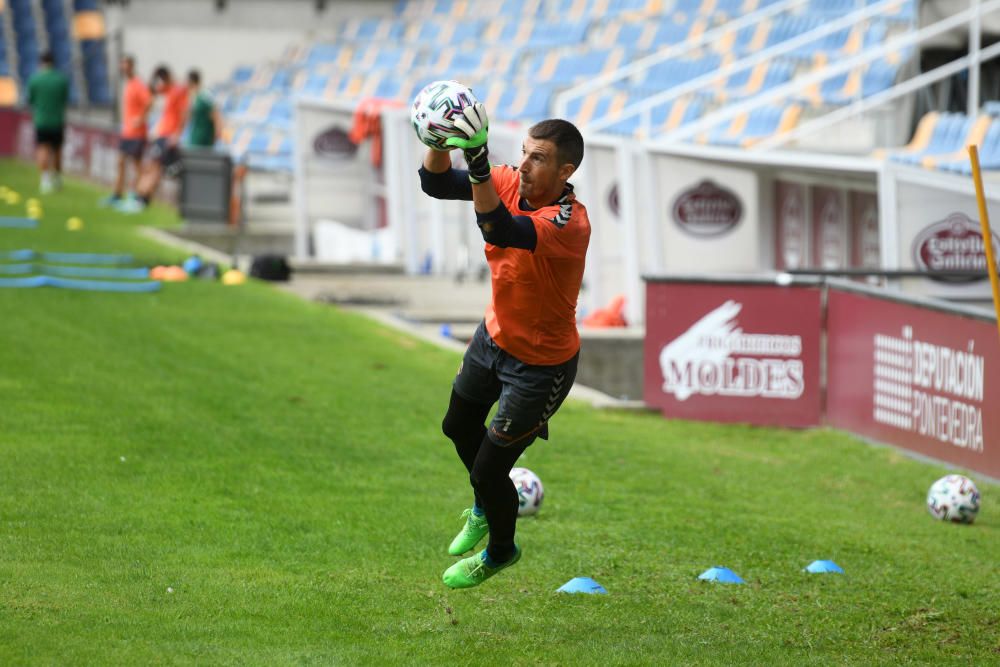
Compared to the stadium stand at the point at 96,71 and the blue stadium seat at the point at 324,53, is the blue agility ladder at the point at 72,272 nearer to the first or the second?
the blue stadium seat at the point at 324,53

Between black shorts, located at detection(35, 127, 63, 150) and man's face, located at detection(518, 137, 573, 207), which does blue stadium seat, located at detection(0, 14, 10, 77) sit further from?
man's face, located at detection(518, 137, 573, 207)

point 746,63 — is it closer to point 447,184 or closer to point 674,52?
point 674,52

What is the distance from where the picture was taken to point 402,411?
12.2 m

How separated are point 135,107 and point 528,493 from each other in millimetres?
20506

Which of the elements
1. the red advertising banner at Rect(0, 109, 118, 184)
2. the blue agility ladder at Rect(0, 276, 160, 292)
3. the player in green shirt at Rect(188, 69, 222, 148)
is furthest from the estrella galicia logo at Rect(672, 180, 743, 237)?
the red advertising banner at Rect(0, 109, 118, 184)

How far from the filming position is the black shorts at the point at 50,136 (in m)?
29.8

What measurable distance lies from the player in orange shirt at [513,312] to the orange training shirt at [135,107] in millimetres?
22087

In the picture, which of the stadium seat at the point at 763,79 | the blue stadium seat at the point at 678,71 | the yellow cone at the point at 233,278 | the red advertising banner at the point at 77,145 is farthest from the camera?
the red advertising banner at the point at 77,145

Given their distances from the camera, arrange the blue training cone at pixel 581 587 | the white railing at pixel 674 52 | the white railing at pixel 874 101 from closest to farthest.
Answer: the blue training cone at pixel 581 587
the white railing at pixel 874 101
the white railing at pixel 674 52

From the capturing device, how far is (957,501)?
992 centimetres

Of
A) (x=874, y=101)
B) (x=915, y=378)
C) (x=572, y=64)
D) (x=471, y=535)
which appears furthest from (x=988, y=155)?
(x=572, y=64)

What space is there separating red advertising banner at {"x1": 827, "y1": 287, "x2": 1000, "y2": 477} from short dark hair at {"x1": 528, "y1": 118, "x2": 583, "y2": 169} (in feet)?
17.8

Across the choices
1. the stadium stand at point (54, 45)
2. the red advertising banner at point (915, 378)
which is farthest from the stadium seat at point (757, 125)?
the stadium stand at point (54, 45)

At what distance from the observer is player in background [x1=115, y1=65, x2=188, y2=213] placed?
27828 mm
